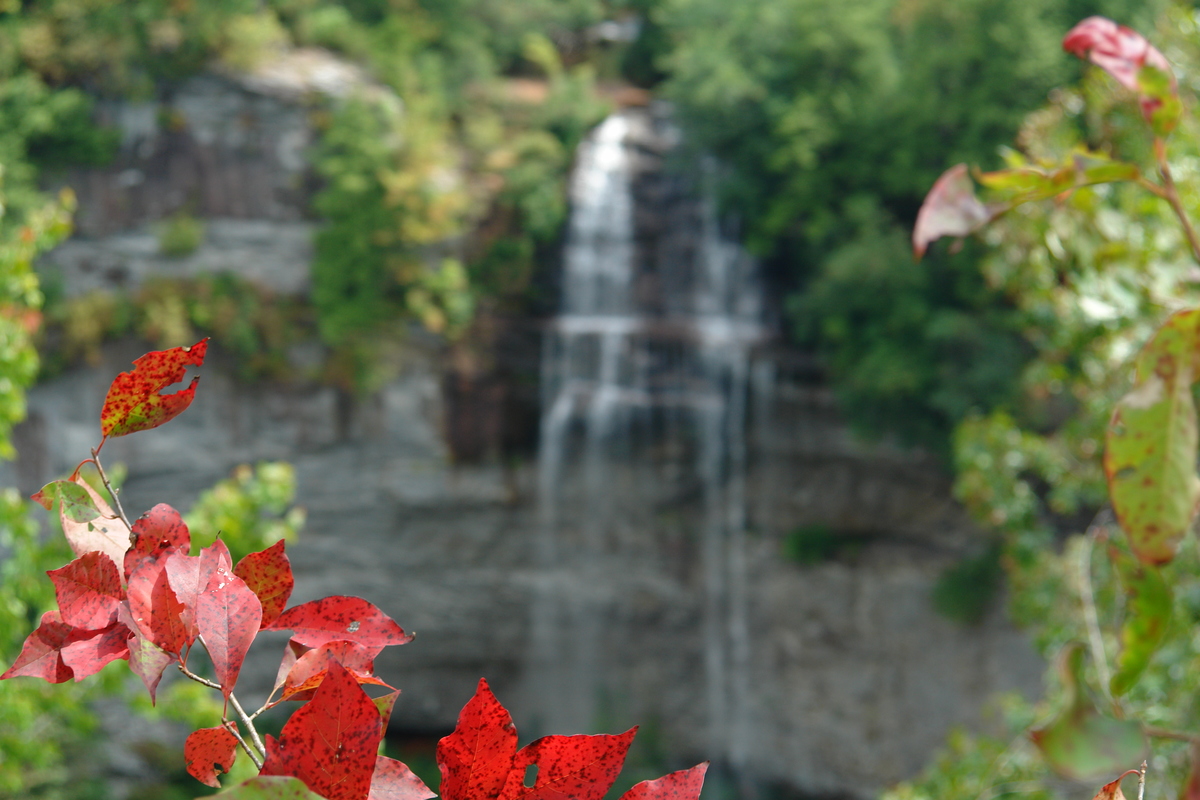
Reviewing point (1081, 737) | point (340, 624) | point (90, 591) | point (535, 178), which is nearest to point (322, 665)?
point (340, 624)

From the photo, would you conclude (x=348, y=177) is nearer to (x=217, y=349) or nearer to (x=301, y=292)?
(x=301, y=292)

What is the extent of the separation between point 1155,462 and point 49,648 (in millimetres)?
562

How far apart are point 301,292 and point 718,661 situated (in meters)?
5.63

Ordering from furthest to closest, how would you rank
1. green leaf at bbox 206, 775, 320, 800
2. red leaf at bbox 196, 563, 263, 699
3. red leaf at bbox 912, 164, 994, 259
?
red leaf at bbox 912, 164, 994, 259
red leaf at bbox 196, 563, 263, 699
green leaf at bbox 206, 775, 320, 800

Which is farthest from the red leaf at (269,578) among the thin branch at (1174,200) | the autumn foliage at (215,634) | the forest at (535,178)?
the forest at (535,178)

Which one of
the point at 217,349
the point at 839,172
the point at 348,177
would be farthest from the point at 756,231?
the point at 217,349

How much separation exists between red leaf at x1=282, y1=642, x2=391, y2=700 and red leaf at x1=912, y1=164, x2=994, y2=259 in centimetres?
44

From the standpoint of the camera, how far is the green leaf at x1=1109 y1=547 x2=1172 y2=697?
43 cm

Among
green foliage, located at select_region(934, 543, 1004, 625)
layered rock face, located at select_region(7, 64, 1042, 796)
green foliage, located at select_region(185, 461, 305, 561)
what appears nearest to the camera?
green foliage, located at select_region(185, 461, 305, 561)

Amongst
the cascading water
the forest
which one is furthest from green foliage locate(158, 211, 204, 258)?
the cascading water

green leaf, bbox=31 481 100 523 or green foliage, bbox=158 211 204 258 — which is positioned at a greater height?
green foliage, bbox=158 211 204 258

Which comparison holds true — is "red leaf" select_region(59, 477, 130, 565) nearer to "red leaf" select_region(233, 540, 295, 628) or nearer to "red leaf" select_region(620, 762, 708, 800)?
"red leaf" select_region(233, 540, 295, 628)

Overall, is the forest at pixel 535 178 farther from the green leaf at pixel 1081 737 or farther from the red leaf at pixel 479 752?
the green leaf at pixel 1081 737

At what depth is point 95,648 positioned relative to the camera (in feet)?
1.43
